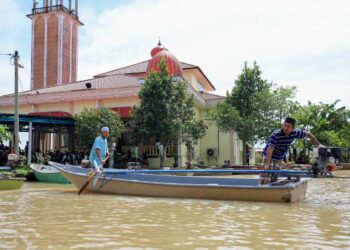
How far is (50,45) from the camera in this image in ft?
129

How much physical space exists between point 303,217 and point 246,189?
88.7 inches

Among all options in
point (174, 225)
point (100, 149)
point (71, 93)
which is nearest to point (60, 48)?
point (71, 93)

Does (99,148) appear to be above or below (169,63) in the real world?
below

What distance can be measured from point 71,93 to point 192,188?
65.9 feet

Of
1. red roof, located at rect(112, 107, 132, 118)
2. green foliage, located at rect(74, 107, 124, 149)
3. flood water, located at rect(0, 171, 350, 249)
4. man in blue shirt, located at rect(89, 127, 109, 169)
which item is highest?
red roof, located at rect(112, 107, 132, 118)

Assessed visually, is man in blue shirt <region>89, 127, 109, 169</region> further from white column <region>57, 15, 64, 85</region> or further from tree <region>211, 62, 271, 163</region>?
white column <region>57, 15, 64, 85</region>

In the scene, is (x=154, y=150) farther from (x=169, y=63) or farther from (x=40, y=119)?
(x=40, y=119)

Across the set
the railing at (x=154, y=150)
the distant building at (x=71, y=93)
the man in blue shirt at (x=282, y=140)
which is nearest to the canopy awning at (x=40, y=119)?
the distant building at (x=71, y=93)

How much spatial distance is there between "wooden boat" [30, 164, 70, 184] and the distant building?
6.72 metres

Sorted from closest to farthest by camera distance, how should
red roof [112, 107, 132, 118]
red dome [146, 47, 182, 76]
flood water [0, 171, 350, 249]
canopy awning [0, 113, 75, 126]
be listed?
flood water [0, 171, 350, 249], canopy awning [0, 113, 75, 126], red roof [112, 107, 132, 118], red dome [146, 47, 182, 76]

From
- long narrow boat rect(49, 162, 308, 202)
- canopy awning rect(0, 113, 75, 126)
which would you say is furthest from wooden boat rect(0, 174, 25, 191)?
canopy awning rect(0, 113, 75, 126)

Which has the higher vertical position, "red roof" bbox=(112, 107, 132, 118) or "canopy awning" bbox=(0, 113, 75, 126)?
"red roof" bbox=(112, 107, 132, 118)

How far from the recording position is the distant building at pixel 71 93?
86.6 feet

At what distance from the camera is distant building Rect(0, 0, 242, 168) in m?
26.4
